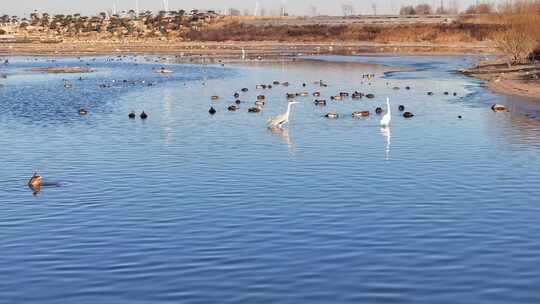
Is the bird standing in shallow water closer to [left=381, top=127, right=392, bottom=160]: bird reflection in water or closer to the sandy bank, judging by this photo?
[left=381, top=127, right=392, bottom=160]: bird reflection in water

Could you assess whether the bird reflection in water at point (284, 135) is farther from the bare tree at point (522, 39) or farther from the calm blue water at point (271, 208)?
the bare tree at point (522, 39)

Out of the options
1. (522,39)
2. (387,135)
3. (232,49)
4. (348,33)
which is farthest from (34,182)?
(348,33)

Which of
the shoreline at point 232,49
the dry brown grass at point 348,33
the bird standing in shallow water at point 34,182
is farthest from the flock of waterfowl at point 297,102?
the dry brown grass at point 348,33

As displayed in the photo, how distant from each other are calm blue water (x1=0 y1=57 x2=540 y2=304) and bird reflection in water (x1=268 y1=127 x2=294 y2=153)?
163mm

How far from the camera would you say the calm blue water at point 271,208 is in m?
15.5

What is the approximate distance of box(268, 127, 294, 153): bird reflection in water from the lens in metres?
32.5

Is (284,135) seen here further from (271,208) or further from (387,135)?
(271,208)

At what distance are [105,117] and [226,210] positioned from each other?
22947 millimetres

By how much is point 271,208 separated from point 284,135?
1409 centimetres

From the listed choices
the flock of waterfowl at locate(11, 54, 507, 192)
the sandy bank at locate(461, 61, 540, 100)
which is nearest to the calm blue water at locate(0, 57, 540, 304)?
the flock of waterfowl at locate(11, 54, 507, 192)

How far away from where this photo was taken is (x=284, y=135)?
3541cm

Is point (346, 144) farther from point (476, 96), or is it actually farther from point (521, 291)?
point (476, 96)

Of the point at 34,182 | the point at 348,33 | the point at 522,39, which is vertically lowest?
the point at 34,182

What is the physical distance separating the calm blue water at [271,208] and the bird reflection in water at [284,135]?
0.16 m
